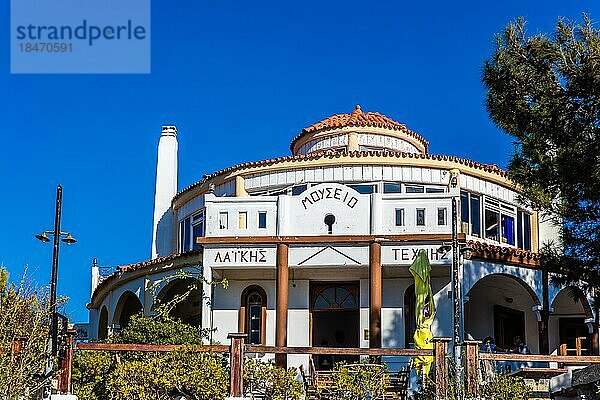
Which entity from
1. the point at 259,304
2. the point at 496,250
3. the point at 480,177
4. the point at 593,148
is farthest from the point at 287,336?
the point at 593,148

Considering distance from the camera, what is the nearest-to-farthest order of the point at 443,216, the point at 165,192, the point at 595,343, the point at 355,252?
the point at 443,216 → the point at 355,252 → the point at 595,343 → the point at 165,192

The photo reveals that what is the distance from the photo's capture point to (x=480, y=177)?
32125 mm

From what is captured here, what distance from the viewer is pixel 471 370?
21422 mm

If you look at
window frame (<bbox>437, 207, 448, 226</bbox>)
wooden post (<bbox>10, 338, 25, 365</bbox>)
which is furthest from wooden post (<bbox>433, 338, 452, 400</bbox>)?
wooden post (<bbox>10, 338, 25, 365</bbox>)

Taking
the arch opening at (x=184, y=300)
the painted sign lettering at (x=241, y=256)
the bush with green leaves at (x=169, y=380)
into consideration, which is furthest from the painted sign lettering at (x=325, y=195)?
the bush with green leaves at (x=169, y=380)

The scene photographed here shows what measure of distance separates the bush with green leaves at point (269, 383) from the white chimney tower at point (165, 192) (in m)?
13.9

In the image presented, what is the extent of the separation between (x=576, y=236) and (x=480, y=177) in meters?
9.84

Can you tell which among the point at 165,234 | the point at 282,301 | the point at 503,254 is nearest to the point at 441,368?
the point at 282,301

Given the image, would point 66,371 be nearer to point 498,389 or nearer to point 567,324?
point 498,389

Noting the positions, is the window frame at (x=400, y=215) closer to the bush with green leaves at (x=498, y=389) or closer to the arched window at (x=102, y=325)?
the bush with green leaves at (x=498, y=389)

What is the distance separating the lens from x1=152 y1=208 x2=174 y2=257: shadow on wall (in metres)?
36.2

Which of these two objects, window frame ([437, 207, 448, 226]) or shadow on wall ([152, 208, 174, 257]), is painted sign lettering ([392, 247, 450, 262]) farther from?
shadow on wall ([152, 208, 174, 257])

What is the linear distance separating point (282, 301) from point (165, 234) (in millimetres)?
9976

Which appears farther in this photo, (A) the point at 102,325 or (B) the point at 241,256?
(A) the point at 102,325
